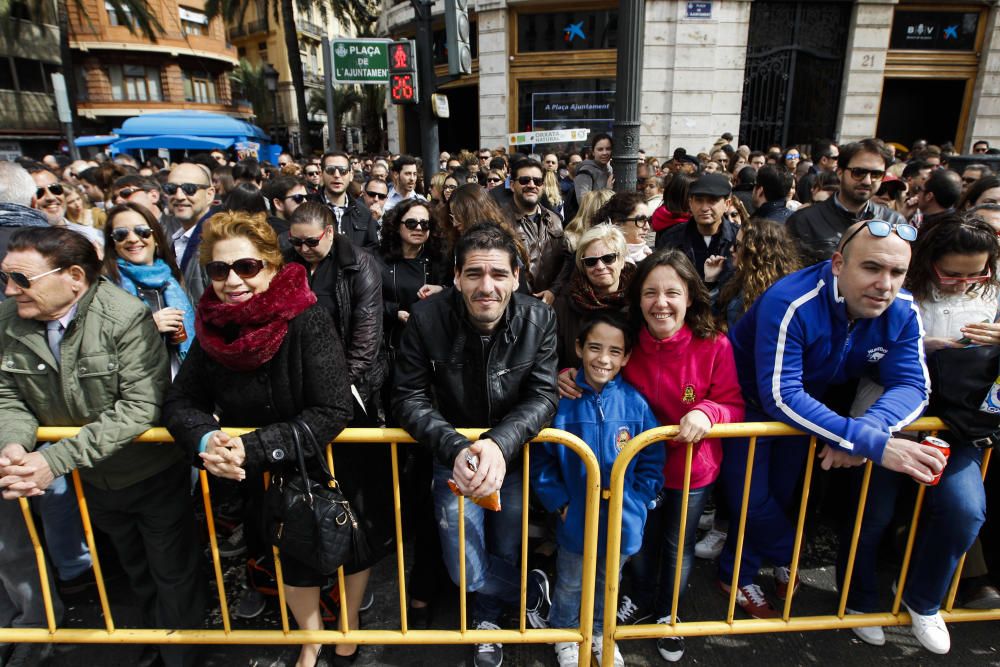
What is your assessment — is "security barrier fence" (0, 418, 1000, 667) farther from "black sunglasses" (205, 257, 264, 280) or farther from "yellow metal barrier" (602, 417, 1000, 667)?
"black sunglasses" (205, 257, 264, 280)

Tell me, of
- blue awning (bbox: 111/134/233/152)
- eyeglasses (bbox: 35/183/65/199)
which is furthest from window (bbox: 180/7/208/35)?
eyeglasses (bbox: 35/183/65/199)

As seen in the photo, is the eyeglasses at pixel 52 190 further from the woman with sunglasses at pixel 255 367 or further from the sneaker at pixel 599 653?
the sneaker at pixel 599 653

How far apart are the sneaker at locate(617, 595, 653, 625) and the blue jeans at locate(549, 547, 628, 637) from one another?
26 centimetres

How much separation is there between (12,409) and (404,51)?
6376 millimetres

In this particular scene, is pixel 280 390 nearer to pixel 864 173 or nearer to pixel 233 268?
pixel 233 268

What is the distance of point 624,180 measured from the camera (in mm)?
5637

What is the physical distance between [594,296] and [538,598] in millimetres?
1627

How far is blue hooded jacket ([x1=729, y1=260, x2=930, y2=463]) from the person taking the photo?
8.13 ft

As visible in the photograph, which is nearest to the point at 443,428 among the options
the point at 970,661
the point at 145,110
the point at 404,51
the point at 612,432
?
the point at 612,432

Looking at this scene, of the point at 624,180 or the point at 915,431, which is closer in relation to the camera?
the point at 915,431

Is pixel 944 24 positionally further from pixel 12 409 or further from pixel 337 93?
pixel 337 93

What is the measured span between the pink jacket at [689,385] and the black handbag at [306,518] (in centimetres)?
148

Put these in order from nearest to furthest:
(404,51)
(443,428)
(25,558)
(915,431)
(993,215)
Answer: (443,428), (915,431), (25,558), (993,215), (404,51)

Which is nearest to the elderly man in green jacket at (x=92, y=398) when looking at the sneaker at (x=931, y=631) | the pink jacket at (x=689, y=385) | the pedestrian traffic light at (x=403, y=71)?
the pink jacket at (x=689, y=385)
